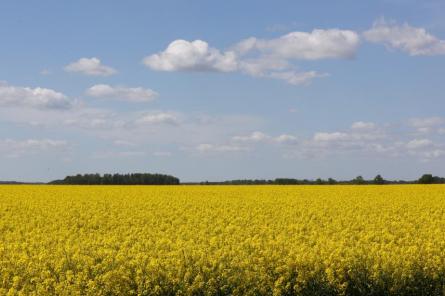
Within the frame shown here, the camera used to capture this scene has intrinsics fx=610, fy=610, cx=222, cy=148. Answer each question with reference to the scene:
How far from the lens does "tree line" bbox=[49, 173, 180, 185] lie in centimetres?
7738

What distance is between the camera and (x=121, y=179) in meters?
78.9

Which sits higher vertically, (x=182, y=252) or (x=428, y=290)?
(x=182, y=252)

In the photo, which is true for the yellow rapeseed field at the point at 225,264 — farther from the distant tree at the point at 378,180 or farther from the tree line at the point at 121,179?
the tree line at the point at 121,179

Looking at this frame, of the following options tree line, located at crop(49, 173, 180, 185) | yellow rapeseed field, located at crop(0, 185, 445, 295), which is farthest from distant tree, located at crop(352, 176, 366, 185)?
yellow rapeseed field, located at crop(0, 185, 445, 295)

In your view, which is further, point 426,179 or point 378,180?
point 426,179

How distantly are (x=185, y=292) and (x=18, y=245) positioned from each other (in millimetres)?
5427

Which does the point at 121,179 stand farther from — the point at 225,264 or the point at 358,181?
the point at 225,264

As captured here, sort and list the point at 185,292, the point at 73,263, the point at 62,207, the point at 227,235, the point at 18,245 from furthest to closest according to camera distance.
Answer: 1. the point at 62,207
2. the point at 227,235
3. the point at 18,245
4. the point at 73,263
5. the point at 185,292

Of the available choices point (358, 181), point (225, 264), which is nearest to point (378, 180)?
point (358, 181)

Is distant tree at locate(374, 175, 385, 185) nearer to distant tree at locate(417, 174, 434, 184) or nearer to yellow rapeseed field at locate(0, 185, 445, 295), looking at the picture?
distant tree at locate(417, 174, 434, 184)

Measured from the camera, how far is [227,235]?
15.3 meters

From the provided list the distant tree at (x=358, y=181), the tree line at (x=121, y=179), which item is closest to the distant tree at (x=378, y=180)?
the distant tree at (x=358, y=181)

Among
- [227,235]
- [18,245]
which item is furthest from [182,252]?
[18,245]

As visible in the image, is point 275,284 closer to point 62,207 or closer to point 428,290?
point 428,290
